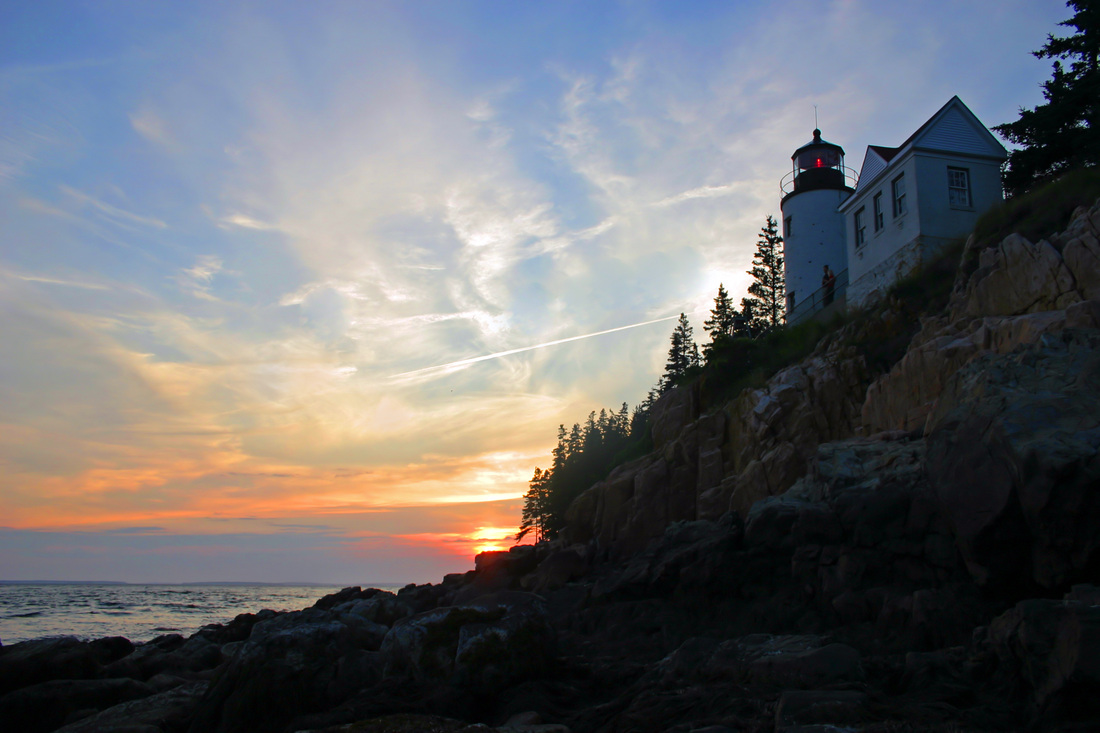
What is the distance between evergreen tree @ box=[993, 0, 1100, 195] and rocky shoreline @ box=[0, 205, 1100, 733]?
32.1 ft

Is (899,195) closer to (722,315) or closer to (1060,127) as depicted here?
(1060,127)

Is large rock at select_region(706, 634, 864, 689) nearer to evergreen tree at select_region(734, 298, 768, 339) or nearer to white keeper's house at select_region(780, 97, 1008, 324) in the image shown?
white keeper's house at select_region(780, 97, 1008, 324)

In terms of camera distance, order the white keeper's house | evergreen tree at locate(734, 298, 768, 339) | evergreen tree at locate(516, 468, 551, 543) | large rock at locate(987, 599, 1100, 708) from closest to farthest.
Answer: large rock at locate(987, 599, 1100, 708)
the white keeper's house
evergreen tree at locate(734, 298, 768, 339)
evergreen tree at locate(516, 468, 551, 543)

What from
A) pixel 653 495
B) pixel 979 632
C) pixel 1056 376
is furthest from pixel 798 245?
pixel 979 632

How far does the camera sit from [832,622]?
1049 cm

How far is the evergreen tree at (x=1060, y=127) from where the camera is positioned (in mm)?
22109

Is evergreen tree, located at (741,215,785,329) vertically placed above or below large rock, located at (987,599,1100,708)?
above

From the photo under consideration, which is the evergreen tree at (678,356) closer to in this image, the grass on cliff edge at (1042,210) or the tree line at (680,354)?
the tree line at (680,354)

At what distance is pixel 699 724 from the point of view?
699 centimetres

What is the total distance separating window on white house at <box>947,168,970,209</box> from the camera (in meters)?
22.4

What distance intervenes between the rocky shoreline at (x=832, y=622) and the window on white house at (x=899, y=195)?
7184 millimetres

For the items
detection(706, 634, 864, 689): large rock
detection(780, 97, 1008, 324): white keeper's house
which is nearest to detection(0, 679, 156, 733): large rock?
detection(706, 634, 864, 689): large rock

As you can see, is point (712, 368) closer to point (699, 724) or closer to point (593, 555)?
point (593, 555)

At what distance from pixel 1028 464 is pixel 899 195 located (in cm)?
1794
